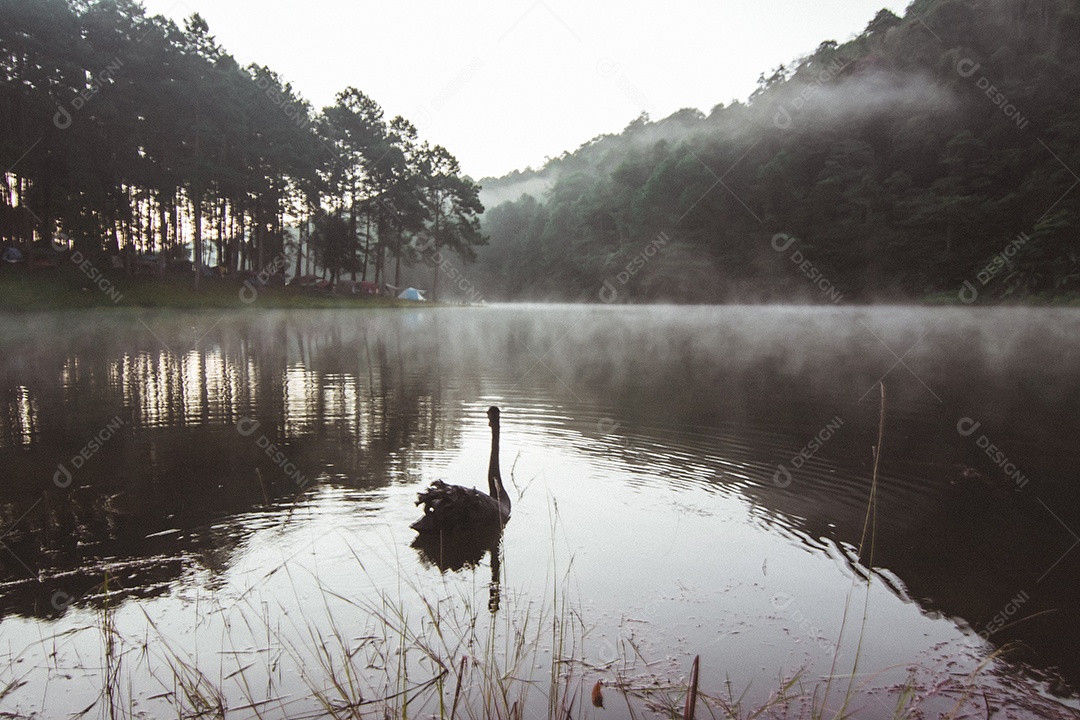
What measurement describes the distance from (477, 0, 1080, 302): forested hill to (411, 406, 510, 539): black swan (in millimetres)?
60003

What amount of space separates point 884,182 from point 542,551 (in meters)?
81.7

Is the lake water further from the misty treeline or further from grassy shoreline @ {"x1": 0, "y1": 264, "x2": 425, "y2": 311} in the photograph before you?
the misty treeline

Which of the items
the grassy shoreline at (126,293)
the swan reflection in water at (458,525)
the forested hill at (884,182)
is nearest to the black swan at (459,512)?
the swan reflection in water at (458,525)

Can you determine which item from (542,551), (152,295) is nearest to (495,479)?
(542,551)

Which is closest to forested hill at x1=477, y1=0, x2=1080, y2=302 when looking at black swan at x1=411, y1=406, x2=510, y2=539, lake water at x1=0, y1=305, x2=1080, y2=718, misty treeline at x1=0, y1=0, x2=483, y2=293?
misty treeline at x1=0, y1=0, x2=483, y2=293

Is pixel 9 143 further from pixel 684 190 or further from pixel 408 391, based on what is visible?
pixel 684 190

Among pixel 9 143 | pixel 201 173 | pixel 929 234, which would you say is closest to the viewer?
pixel 9 143

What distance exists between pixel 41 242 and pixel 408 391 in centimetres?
4582

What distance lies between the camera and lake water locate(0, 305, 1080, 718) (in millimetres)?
3783

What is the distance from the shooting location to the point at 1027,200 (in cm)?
6112

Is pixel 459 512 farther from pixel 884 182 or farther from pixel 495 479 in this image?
pixel 884 182

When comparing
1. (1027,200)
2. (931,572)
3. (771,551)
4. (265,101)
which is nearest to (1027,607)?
(931,572)

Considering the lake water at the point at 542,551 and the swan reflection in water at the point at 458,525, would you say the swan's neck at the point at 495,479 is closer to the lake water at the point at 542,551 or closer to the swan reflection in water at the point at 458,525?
the swan reflection in water at the point at 458,525

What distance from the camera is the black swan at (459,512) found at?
5875 mm
